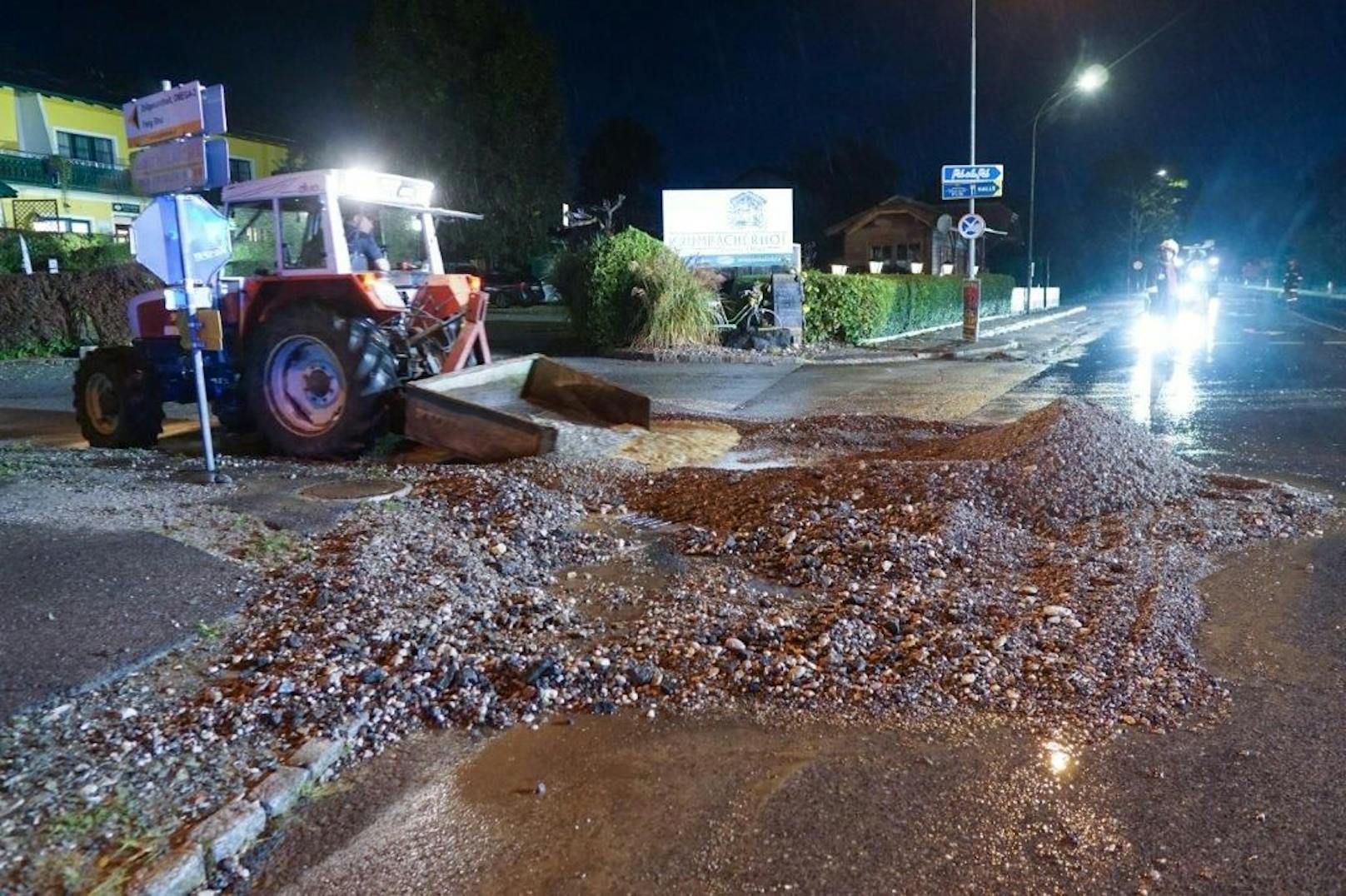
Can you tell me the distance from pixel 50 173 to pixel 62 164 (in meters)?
0.64

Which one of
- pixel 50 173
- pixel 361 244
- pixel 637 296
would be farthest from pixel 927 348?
pixel 50 173

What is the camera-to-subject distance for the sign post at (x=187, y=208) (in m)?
8.34

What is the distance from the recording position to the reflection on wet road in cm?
1023

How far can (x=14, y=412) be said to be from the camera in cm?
1396

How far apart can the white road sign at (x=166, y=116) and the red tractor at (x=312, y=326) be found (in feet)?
2.73

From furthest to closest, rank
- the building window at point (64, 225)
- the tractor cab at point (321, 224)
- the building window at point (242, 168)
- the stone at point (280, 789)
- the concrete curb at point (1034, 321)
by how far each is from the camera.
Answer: the building window at point (242, 168), the building window at point (64, 225), the concrete curb at point (1034, 321), the tractor cab at point (321, 224), the stone at point (280, 789)

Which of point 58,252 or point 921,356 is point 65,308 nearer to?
point 58,252

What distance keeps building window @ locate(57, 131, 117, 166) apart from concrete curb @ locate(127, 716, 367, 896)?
39977 mm

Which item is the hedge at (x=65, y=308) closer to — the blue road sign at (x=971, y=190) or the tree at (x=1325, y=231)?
the blue road sign at (x=971, y=190)

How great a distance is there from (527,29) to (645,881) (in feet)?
125

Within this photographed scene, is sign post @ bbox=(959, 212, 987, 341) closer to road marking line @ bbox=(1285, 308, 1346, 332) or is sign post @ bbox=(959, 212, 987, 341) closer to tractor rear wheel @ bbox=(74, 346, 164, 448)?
road marking line @ bbox=(1285, 308, 1346, 332)

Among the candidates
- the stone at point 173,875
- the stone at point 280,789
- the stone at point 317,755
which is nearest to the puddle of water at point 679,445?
the stone at point 317,755

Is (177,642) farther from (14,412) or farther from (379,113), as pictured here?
(379,113)

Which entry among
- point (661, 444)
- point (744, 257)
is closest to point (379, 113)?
point (744, 257)
